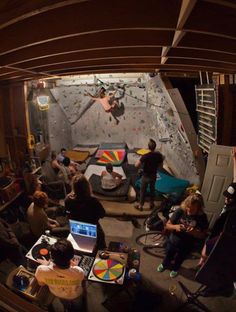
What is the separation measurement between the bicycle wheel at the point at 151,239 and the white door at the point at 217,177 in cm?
103

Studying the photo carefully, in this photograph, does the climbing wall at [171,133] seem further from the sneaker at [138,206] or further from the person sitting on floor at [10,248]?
the person sitting on floor at [10,248]

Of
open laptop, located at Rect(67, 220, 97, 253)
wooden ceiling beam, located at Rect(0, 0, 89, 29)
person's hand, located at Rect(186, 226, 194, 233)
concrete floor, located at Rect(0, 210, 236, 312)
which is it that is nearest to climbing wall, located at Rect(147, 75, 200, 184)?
person's hand, located at Rect(186, 226, 194, 233)

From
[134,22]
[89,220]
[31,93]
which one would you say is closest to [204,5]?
[134,22]

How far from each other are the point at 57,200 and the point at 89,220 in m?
2.50

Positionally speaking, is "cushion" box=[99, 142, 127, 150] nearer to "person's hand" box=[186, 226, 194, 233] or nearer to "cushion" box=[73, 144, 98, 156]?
"cushion" box=[73, 144, 98, 156]

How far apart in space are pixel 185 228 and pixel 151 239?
57.3 inches

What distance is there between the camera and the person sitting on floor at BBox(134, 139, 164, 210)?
4.78 meters

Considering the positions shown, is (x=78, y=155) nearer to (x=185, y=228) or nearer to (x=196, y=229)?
(x=185, y=228)

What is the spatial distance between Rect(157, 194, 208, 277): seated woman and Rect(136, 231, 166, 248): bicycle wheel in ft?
2.11

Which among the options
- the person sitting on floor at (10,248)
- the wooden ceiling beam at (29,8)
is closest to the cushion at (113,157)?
the person sitting on floor at (10,248)

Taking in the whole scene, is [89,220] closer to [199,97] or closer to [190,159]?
[190,159]

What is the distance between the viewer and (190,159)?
209 inches

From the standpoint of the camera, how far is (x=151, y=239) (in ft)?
14.5

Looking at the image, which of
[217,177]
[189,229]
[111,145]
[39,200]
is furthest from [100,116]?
[189,229]
